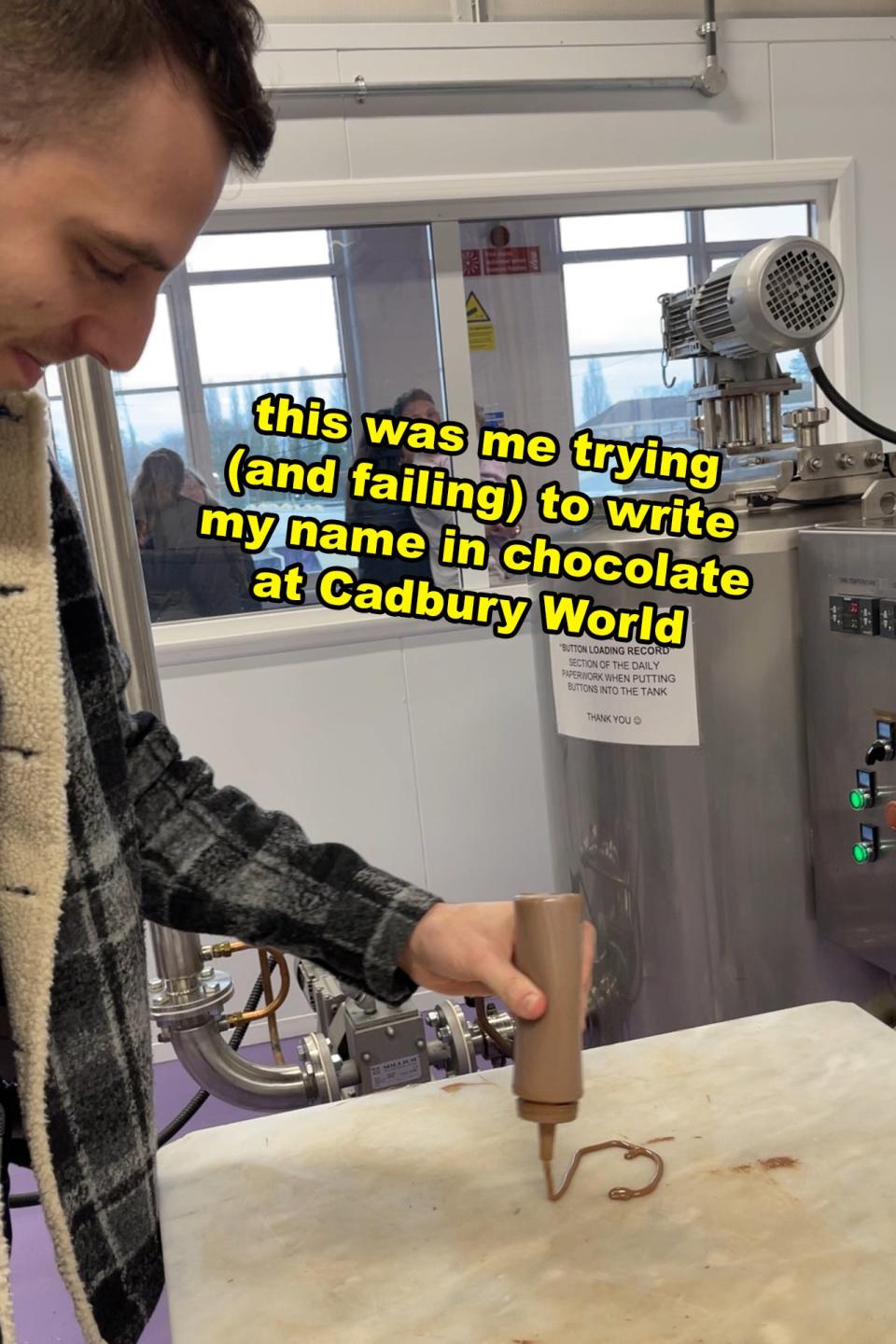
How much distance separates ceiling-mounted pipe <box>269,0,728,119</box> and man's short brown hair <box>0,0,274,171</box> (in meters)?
2.04

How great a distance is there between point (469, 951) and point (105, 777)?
0.30 meters

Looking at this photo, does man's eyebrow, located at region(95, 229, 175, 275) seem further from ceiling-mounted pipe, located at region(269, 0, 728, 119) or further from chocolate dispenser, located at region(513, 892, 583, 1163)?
ceiling-mounted pipe, located at region(269, 0, 728, 119)

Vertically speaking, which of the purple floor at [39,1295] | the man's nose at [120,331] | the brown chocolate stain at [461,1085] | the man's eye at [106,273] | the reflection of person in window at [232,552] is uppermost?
the man's eye at [106,273]

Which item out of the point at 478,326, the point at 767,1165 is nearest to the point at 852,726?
the point at 767,1165

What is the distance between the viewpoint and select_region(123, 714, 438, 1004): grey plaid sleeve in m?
0.86

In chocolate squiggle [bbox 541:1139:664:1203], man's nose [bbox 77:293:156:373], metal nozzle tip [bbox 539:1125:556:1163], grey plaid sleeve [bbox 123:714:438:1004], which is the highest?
man's nose [bbox 77:293:156:373]

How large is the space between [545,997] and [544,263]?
2414mm

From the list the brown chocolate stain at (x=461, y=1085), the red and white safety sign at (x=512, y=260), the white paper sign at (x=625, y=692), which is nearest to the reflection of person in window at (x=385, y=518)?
the red and white safety sign at (x=512, y=260)

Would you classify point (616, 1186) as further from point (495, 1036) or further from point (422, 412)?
point (422, 412)

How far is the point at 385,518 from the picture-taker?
283cm

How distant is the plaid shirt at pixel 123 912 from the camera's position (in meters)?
0.73

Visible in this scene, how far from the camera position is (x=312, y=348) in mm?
2709

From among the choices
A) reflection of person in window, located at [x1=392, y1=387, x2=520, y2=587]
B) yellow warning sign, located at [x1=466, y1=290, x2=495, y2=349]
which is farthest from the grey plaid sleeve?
yellow warning sign, located at [x1=466, y1=290, x2=495, y2=349]

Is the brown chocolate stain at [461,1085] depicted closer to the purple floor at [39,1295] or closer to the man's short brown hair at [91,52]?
the purple floor at [39,1295]
